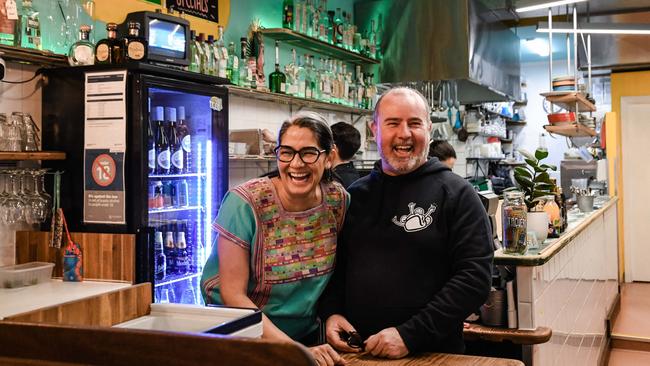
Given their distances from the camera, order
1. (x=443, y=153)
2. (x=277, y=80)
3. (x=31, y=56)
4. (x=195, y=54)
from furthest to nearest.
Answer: (x=443, y=153) < (x=277, y=80) < (x=195, y=54) < (x=31, y=56)

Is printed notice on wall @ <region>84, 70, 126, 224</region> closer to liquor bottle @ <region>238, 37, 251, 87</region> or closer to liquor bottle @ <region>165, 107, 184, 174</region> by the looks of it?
liquor bottle @ <region>165, 107, 184, 174</region>

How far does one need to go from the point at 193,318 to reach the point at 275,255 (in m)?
0.48

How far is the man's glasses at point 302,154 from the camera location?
196 cm

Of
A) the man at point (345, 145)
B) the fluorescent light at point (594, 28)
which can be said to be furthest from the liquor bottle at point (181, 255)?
the fluorescent light at point (594, 28)

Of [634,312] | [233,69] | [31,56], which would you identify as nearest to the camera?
[31,56]

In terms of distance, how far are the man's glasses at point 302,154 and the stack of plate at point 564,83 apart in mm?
5128

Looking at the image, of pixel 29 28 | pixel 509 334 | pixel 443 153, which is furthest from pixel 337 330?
pixel 443 153

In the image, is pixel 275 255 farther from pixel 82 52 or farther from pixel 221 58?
pixel 221 58

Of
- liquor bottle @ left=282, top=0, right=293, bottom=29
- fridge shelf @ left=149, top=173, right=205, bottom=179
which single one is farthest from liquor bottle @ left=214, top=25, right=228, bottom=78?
liquor bottle @ left=282, top=0, right=293, bottom=29

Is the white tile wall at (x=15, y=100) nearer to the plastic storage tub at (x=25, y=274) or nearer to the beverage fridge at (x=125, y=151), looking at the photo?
the beverage fridge at (x=125, y=151)

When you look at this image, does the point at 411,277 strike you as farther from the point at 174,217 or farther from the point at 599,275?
the point at 599,275

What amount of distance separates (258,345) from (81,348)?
0.27 meters

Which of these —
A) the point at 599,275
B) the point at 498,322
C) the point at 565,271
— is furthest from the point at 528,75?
the point at 498,322

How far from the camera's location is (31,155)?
112 inches
